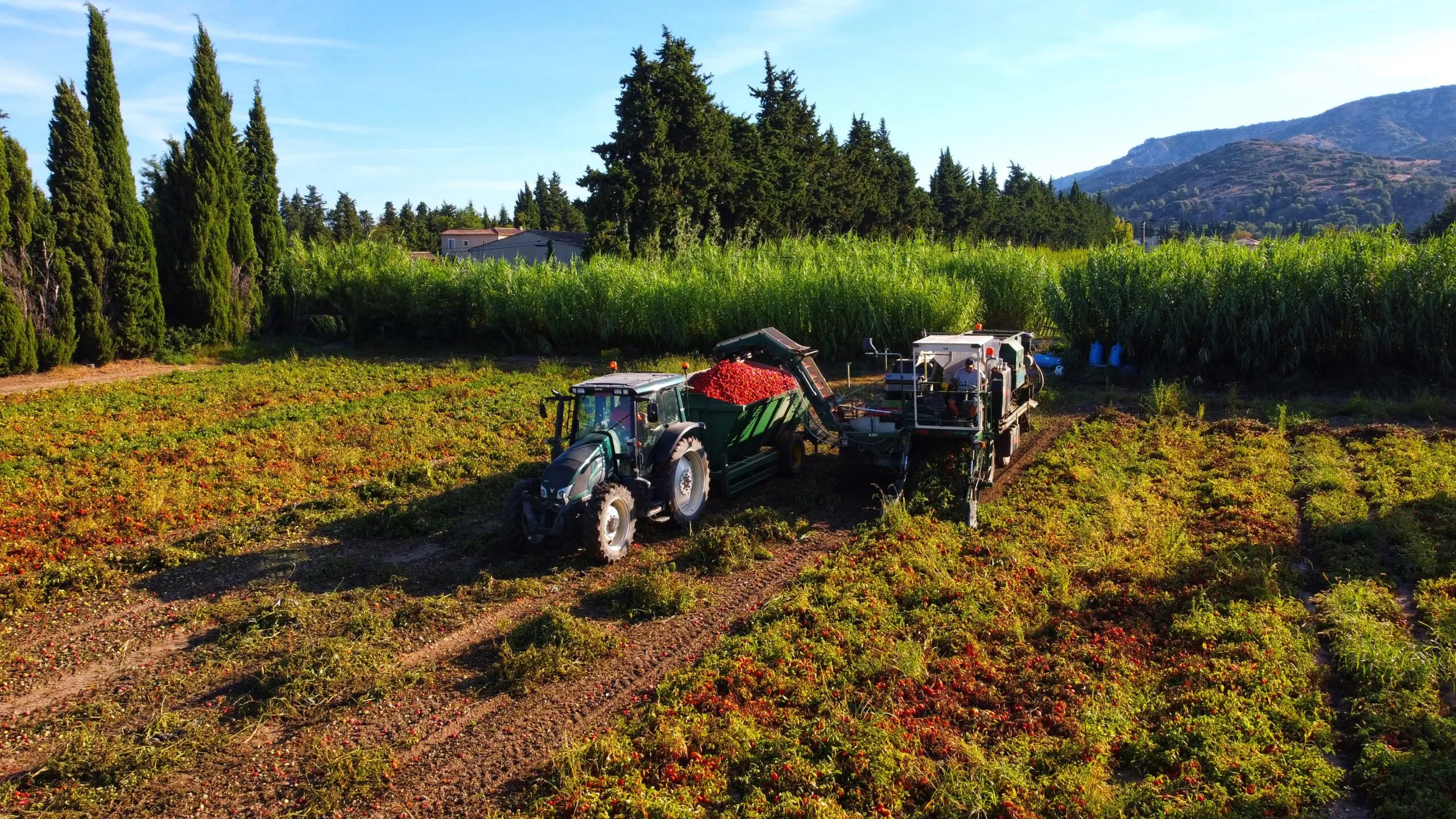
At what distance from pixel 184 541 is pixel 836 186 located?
41.5 metres

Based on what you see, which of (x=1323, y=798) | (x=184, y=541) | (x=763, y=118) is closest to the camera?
(x=1323, y=798)

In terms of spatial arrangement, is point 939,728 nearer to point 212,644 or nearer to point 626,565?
point 626,565

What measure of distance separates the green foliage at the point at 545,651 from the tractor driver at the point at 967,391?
246 inches

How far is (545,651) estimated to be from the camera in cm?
782

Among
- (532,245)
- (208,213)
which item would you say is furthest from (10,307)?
(532,245)

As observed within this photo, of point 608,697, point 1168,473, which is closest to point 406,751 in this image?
point 608,697


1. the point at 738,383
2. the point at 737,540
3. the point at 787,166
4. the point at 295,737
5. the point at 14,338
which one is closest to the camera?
the point at 295,737

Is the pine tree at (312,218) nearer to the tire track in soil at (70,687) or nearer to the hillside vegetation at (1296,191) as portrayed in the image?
the tire track in soil at (70,687)

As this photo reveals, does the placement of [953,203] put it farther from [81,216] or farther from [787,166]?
[81,216]

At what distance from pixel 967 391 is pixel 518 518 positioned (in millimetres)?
6336

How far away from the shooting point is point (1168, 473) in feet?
42.0

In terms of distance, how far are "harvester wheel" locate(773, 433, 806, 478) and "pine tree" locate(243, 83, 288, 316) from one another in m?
27.5

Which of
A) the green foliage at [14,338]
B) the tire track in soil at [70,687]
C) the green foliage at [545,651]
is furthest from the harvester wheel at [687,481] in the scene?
the green foliage at [14,338]

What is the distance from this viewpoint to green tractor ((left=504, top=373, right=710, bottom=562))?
984cm
